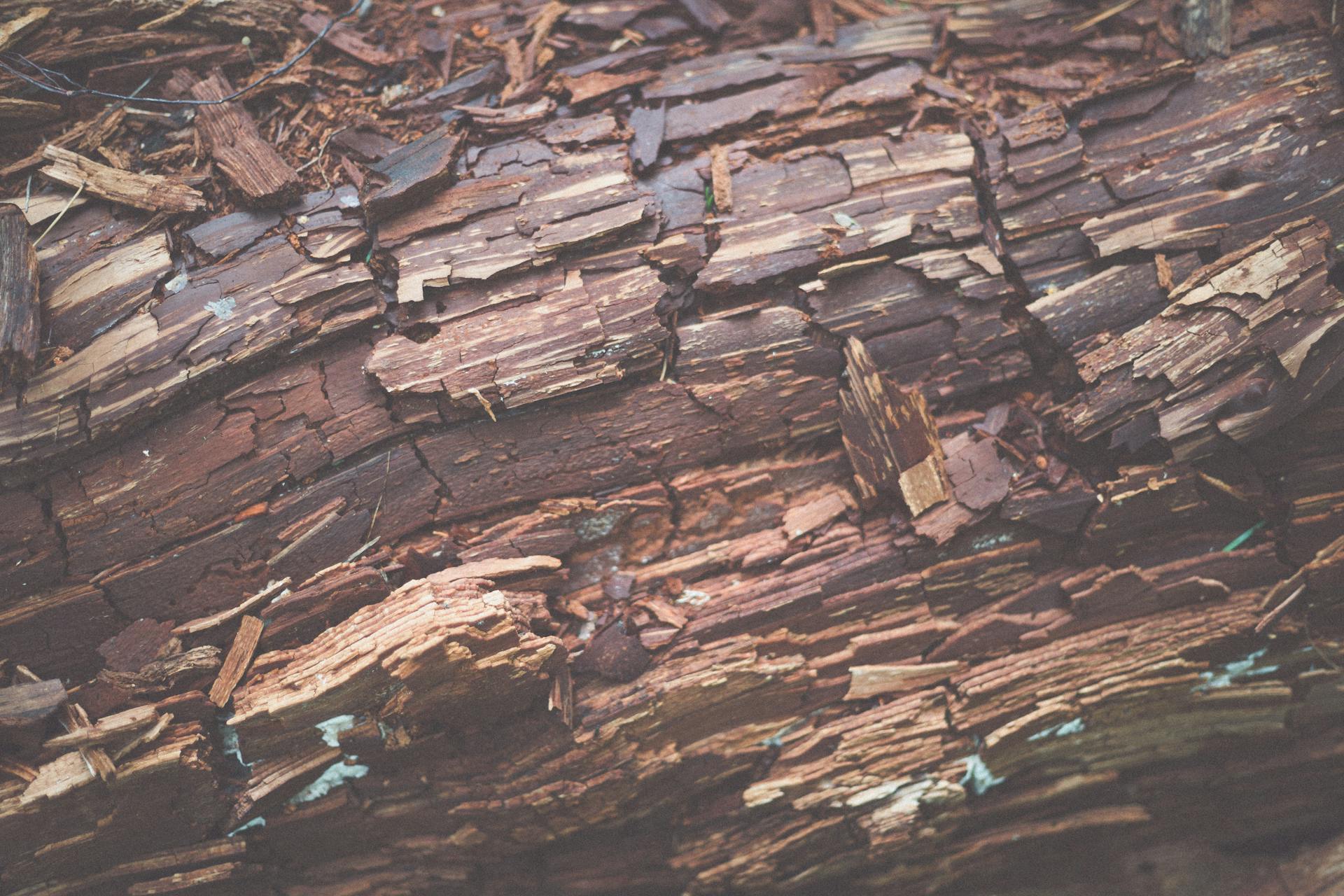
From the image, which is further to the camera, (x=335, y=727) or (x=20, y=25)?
(x=20, y=25)

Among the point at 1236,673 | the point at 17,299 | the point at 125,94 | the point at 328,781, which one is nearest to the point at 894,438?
the point at 1236,673

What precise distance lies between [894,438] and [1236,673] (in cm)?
166

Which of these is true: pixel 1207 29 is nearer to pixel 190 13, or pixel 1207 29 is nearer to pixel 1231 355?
pixel 1231 355

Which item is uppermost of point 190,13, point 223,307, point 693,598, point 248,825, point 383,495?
point 190,13

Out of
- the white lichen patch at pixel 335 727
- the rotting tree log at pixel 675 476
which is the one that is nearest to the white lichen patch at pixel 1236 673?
the rotting tree log at pixel 675 476

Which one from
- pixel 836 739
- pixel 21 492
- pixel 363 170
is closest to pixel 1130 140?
pixel 836 739

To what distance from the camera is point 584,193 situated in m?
2.91

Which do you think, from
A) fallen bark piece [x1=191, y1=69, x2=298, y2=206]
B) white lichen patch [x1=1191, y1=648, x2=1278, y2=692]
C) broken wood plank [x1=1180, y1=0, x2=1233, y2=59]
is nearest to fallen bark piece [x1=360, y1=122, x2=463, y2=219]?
fallen bark piece [x1=191, y1=69, x2=298, y2=206]

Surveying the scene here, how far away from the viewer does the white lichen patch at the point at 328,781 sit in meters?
2.81

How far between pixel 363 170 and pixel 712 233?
1297 millimetres

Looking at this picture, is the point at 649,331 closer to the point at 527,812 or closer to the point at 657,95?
the point at 657,95

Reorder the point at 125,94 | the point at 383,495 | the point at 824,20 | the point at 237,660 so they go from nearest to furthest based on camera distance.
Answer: the point at 237,660
the point at 383,495
the point at 125,94
the point at 824,20

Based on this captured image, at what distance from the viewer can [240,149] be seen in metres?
2.96

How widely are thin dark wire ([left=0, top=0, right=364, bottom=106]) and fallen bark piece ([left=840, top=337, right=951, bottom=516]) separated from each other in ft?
7.80
